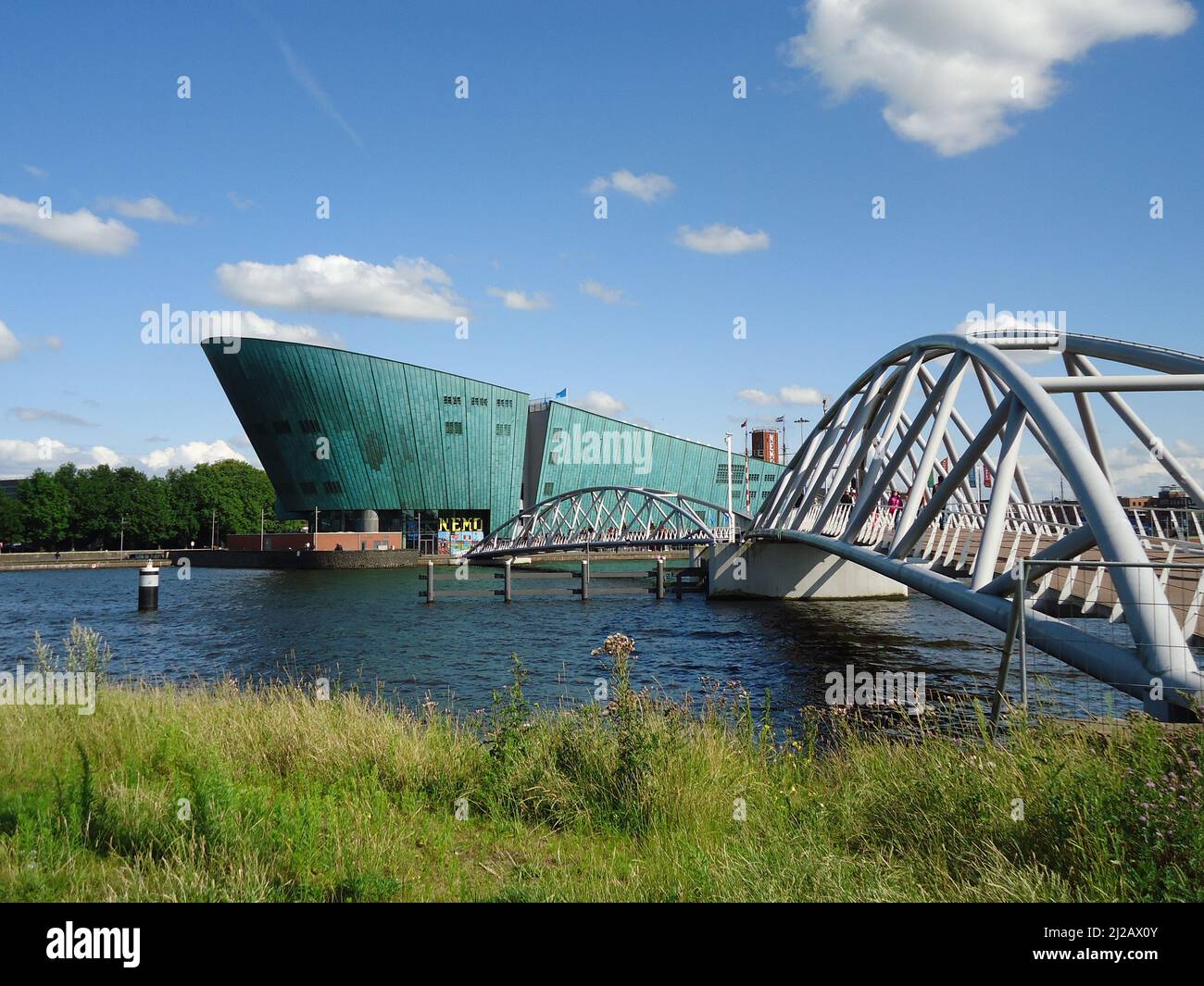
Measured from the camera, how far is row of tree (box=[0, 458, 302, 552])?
357 feet

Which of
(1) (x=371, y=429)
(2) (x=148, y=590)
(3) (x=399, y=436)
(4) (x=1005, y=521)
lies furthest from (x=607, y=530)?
(4) (x=1005, y=521)

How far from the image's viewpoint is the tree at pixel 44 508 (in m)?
108

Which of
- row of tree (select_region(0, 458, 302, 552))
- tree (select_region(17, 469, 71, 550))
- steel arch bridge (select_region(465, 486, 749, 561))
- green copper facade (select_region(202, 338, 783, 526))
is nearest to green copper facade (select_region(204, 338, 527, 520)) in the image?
green copper facade (select_region(202, 338, 783, 526))

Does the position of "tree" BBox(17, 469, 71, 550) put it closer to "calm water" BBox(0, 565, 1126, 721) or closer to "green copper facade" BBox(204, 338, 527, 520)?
"green copper facade" BBox(204, 338, 527, 520)

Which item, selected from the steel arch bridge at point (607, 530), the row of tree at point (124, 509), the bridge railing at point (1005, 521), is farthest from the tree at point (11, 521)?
the bridge railing at point (1005, 521)

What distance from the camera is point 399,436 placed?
95.8 metres

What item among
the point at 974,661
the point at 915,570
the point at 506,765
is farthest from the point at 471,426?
the point at 506,765

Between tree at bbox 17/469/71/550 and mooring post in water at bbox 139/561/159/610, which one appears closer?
mooring post in water at bbox 139/561/159/610

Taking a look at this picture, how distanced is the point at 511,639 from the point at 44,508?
327ft

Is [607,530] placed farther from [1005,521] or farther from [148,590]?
[1005,521]

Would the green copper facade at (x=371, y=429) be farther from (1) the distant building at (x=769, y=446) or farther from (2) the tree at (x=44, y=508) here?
(1) the distant building at (x=769, y=446)

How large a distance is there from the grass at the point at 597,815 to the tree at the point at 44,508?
11601 cm

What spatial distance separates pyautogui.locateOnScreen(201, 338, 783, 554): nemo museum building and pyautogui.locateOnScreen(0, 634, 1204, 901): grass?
86.3 meters

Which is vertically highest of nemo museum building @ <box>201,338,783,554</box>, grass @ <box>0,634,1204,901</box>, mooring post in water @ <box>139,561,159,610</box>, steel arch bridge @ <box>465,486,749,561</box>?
nemo museum building @ <box>201,338,783,554</box>
